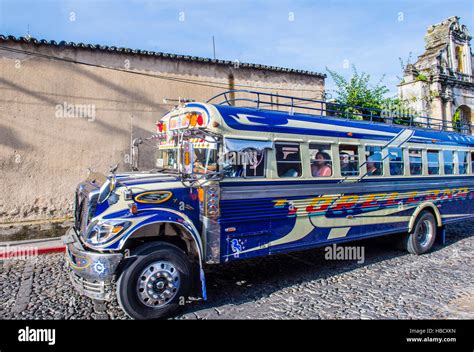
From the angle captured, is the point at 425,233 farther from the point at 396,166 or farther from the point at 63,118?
the point at 63,118

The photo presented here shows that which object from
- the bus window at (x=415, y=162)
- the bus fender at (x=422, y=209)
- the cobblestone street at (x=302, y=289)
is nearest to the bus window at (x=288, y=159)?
the cobblestone street at (x=302, y=289)

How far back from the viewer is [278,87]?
504 inches

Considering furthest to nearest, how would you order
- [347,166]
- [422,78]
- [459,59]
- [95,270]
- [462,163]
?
[459,59] < [422,78] < [462,163] < [347,166] < [95,270]

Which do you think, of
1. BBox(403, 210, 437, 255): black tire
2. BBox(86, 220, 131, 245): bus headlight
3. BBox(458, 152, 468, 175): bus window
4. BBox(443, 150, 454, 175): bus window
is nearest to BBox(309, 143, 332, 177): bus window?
BBox(403, 210, 437, 255): black tire

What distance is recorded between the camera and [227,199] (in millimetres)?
5195

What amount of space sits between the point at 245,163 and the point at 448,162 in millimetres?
6084

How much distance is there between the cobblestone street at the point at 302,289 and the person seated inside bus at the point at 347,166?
1.78 meters

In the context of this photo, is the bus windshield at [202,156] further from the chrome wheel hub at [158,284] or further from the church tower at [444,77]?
the church tower at [444,77]

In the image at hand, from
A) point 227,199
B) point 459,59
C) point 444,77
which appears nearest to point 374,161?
point 227,199

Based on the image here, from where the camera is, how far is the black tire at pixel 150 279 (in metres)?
4.45

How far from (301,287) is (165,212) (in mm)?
2641

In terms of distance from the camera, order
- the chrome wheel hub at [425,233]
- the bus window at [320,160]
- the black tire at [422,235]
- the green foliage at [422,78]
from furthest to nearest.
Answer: the green foliage at [422,78] < the chrome wheel hub at [425,233] < the black tire at [422,235] < the bus window at [320,160]
